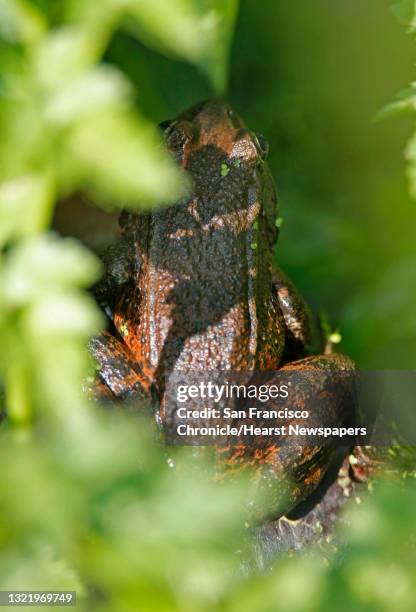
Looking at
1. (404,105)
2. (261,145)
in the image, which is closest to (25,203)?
(404,105)

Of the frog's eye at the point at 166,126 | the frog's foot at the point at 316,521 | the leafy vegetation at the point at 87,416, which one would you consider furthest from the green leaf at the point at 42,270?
the frog's eye at the point at 166,126

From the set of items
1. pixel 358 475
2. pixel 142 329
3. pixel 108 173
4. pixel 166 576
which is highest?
pixel 108 173

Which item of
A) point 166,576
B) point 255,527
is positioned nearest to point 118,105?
point 166,576

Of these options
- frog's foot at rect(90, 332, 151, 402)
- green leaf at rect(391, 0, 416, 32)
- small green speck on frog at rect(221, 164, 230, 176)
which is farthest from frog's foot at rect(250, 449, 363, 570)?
green leaf at rect(391, 0, 416, 32)

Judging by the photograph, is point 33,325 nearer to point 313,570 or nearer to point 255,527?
point 313,570

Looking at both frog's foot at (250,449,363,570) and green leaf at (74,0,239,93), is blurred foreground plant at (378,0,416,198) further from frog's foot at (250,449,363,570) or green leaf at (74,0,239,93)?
frog's foot at (250,449,363,570)

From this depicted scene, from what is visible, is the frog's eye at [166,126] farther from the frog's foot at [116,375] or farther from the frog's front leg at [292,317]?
the frog's foot at [116,375]

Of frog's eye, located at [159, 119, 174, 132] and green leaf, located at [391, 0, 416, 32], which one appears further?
frog's eye, located at [159, 119, 174, 132]
